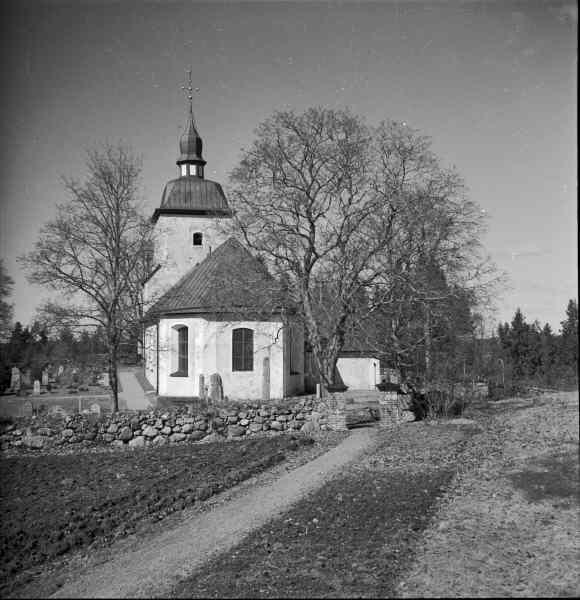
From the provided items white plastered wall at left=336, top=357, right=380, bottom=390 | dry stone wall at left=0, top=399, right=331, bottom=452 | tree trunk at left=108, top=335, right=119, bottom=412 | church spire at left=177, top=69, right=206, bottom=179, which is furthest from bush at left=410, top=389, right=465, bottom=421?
church spire at left=177, top=69, right=206, bottom=179

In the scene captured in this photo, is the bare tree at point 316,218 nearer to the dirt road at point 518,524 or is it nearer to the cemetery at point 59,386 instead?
the dirt road at point 518,524

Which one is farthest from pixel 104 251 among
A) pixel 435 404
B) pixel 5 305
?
pixel 435 404

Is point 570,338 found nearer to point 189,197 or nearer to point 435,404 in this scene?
point 435,404

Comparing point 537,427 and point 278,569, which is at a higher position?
point 537,427

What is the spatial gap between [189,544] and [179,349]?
15.7 metres

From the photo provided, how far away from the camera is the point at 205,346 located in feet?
67.7

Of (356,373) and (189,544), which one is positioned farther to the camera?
(356,373)

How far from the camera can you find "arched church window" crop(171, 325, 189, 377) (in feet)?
70.2

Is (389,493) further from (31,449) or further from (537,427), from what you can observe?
(31,449)

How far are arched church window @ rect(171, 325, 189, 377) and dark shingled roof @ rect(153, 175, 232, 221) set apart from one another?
6584 millimetres

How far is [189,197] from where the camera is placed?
2606 centimetres

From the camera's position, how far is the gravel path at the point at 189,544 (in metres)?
4.33

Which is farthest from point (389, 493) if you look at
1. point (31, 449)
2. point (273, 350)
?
point (273, 350)

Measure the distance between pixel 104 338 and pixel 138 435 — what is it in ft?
12.8
